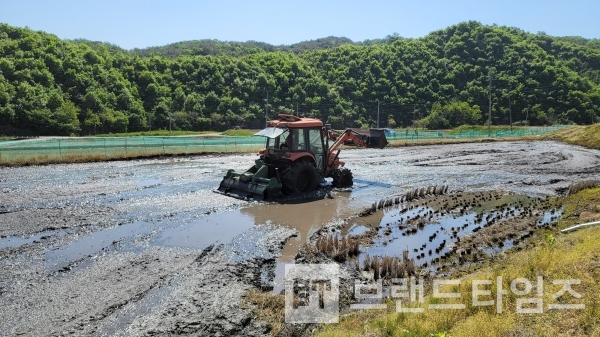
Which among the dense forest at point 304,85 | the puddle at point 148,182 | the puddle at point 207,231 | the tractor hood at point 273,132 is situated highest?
the dense forest at point 304,85

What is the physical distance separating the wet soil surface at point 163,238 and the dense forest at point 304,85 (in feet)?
156

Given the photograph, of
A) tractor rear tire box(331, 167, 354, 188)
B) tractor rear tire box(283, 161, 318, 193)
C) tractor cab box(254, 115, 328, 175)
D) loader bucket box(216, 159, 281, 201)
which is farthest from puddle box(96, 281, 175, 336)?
tractor rear tire box(331, 167, 354, 188)

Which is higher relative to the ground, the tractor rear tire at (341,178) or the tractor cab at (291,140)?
the tractor cab at (291,140)

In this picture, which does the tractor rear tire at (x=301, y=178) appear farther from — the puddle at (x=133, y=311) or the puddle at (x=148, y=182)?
the puddle at (x=133, y=311)

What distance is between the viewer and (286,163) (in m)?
15.3

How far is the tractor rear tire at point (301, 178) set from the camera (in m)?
15.1

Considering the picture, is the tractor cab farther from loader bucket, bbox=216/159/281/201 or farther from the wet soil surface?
the wet soil surface

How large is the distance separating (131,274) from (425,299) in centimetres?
485

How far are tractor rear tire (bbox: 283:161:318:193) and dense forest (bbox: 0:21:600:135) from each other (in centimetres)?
5154

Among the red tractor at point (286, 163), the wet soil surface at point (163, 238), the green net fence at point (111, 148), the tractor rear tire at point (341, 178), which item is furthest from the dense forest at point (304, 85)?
the red tractor at point (286, 163)
